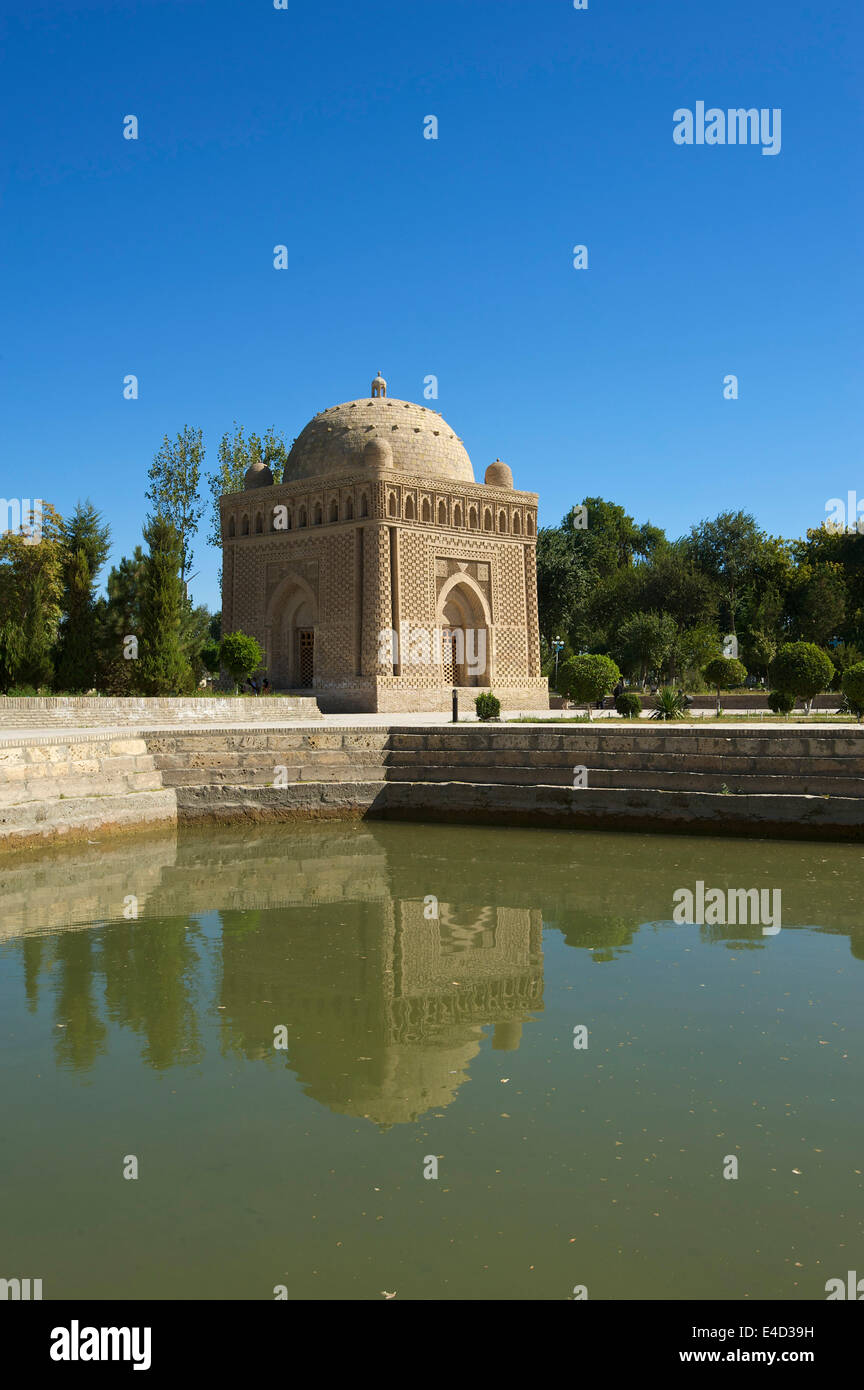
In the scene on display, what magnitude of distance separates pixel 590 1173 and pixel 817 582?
135 ft

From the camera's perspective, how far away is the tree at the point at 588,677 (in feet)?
63.9

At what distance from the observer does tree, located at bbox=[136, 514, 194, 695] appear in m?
23.1

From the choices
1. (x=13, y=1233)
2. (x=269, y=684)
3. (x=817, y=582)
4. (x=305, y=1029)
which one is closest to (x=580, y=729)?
(x=305, y=1029)

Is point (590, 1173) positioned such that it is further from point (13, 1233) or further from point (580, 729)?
point (580, 729)

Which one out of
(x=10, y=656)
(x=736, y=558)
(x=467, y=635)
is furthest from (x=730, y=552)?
(x=10, y=656)

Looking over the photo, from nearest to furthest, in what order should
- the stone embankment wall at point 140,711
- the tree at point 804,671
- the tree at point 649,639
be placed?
the stone embankment wall at point 140,711 < the tree at point 804,671 < the tree at point 649,639

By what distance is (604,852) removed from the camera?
11.8m

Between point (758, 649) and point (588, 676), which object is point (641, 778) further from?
point (758, 649)

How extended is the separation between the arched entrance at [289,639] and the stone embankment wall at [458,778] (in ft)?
49.8

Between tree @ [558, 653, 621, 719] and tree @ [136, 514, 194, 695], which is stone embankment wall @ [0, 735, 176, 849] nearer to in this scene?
tree @ [558, 653, 621, 719]

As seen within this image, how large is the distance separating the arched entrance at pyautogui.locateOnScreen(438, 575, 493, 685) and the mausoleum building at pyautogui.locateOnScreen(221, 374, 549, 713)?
0.04 metres

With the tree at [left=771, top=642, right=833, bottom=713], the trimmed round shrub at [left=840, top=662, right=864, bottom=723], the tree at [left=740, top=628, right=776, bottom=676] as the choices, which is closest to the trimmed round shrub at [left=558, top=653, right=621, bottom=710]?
the tree at [left=771, top=642, right=833, bottom=713]

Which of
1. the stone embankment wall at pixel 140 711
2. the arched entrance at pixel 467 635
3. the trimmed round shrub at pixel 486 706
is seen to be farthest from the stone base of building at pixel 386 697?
the trimmed round shrub at pixel 486 706

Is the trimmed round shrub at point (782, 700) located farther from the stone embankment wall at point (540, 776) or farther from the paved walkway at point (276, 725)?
the stone embankment wall at point (540, 776)
